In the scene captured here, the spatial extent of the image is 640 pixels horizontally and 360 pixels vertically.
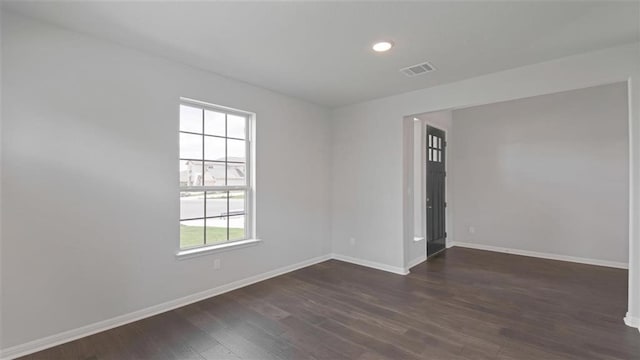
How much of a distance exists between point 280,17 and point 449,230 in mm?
5209

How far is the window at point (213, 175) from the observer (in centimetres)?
323

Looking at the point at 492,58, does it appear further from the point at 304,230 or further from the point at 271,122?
the point at 304,230

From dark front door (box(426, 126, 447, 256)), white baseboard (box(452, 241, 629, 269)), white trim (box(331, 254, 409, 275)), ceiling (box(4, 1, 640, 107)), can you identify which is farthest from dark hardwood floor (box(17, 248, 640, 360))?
ceiling (box(4, 1, 640, 107))

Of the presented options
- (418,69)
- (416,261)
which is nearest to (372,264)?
(416,261)

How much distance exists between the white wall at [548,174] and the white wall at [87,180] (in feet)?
15.5

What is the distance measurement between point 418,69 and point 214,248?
3.13 meters

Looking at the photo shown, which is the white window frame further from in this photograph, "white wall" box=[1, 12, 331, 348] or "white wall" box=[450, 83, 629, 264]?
"white wall" box=[450, 83, 629, 264]

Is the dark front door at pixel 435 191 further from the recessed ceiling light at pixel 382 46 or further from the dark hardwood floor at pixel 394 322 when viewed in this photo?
the recessed ceiling light at pixel 382 46

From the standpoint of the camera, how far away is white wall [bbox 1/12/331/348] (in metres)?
2.17

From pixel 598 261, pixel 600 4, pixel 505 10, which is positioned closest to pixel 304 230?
pixel 505 10

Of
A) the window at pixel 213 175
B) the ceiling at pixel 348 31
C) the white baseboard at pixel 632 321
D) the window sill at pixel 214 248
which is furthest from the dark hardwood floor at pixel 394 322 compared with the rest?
the ceiling at pixel 348 31

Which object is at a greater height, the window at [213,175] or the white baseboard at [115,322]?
the window at [213,175]

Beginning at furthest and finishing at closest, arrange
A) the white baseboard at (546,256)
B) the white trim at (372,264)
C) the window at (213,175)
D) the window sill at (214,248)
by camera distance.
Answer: the white baseboard at (546,256) → the white trim at (372,264) → the window at (213,175) → the window sill at (214,248)

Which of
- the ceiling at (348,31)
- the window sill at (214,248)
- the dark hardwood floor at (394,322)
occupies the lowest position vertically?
the dark hardwood floor at (394,322)
